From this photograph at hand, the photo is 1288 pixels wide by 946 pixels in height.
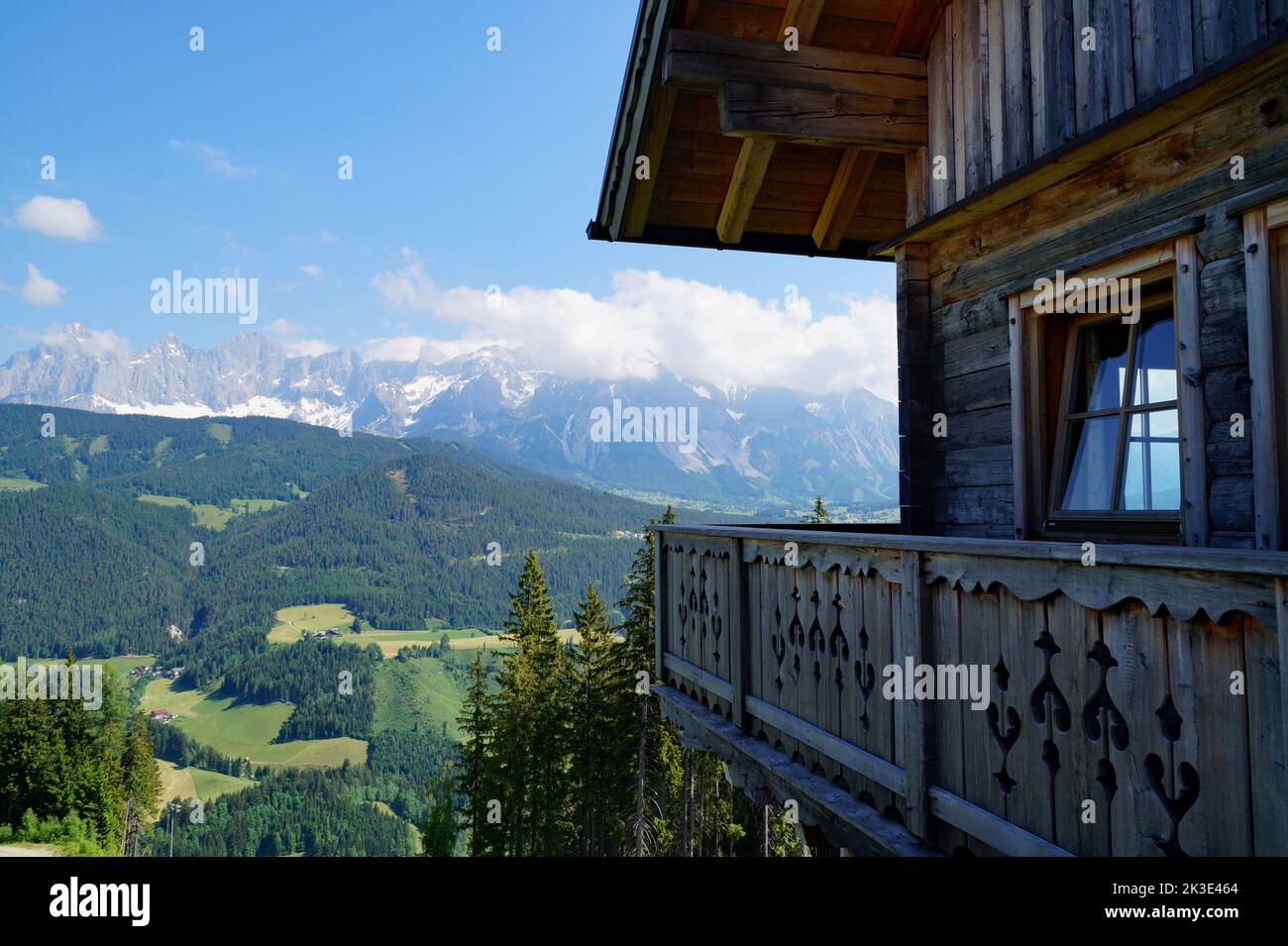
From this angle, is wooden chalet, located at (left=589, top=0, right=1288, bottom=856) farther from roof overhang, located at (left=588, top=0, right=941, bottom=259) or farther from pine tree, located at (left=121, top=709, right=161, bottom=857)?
pine tree, located at (left=121, top=709, right=161, bottom=857)

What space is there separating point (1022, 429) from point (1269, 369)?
1.70m

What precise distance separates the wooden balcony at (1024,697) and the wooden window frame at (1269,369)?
144 cm

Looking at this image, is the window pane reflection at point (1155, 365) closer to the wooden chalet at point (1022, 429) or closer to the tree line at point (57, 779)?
the wooden chalet at point (1022, 429)

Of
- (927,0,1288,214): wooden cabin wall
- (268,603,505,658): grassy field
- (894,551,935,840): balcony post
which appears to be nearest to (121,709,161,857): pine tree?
(894,551,935,840): balcony post

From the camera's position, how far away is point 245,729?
139 meters

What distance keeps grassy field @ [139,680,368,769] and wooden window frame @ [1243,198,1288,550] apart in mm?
131524

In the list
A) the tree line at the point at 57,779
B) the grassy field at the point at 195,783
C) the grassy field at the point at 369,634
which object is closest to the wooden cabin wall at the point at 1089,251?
the tree line at the point at 57,779

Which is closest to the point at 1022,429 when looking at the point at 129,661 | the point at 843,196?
the point at 843,196

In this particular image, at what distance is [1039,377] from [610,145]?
4.41 m

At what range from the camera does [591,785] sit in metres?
33.1

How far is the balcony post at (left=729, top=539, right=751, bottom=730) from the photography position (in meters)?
5.80
